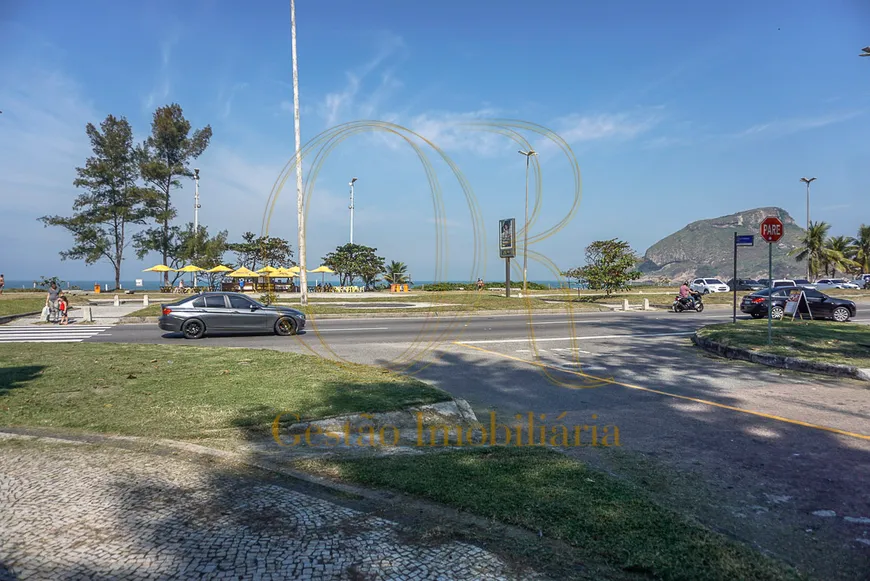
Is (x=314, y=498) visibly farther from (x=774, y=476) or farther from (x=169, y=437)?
(x=774, y=476)

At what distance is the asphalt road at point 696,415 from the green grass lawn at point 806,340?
3.33 feet

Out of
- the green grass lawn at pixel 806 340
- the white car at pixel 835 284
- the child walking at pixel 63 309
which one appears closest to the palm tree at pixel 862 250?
the white car at pixel 835 284

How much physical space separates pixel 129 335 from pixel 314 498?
15703mm

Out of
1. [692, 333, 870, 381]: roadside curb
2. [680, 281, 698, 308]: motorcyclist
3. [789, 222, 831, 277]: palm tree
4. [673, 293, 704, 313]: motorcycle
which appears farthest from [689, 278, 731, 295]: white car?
[692, 333, 870, 381]: roadside curb

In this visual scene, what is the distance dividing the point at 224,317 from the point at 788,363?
580 inches

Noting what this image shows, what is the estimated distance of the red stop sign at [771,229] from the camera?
43.5ft

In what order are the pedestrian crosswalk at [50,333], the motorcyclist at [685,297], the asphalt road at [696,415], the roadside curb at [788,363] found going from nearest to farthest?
the asphalt road at [696,415] < the roadside curb at [788,363] < the pedestrian crosswalk at [50,333] < the motorcyclist at [685,297]

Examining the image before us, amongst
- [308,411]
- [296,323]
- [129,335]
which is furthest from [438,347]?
[129,335]

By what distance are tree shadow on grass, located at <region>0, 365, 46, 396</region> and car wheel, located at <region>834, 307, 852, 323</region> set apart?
2503 cm

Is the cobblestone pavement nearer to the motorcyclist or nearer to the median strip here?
the median strip

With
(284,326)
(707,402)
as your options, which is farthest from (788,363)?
(284,326)

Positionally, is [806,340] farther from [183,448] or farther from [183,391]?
[183,448]

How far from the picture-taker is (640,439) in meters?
5.94

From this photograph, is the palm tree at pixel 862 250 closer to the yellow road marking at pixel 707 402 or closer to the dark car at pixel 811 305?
the dark car at pixel 811 305
